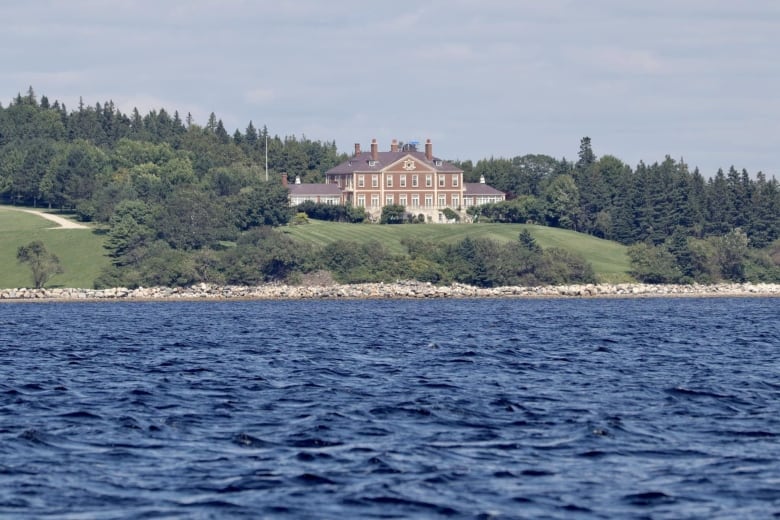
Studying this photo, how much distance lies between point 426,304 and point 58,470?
68.4 meters

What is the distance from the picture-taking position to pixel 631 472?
66.4 ft

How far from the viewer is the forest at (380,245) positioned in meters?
109

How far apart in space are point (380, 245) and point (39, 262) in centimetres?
2963

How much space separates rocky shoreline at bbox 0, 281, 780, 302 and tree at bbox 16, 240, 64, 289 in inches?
176

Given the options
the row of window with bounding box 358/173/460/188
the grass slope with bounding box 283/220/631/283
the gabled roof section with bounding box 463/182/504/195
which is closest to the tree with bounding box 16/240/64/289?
the grass slope with bounding box 283/220/631/283

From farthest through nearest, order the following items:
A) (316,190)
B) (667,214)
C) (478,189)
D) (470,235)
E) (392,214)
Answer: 1. (478,189)
2. (316,190)
3. (392,214)
4. (667,214)
5. (470,235)

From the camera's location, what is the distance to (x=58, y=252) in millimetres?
115750

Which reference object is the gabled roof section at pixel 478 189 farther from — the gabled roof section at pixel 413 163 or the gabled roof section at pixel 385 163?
the gabled roof section at pixel 413 163

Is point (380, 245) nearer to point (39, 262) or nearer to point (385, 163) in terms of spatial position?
point (39, 262)

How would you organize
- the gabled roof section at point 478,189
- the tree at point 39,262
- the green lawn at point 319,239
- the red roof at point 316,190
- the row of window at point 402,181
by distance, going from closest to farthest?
the tree at point 39,262 < the green lawn at point 319,239 < the row of window at point 402,181 < the red roof at point 316,190 < the gabled roof section at point 478,189

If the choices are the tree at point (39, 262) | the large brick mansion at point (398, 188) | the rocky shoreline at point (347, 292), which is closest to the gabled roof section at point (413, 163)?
the large brick mansion at point (398, 188)

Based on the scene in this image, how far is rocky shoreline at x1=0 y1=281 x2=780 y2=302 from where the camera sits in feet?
327

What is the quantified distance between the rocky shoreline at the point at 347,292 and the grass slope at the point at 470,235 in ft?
34.6

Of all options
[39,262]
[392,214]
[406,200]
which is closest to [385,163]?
[406,200]
